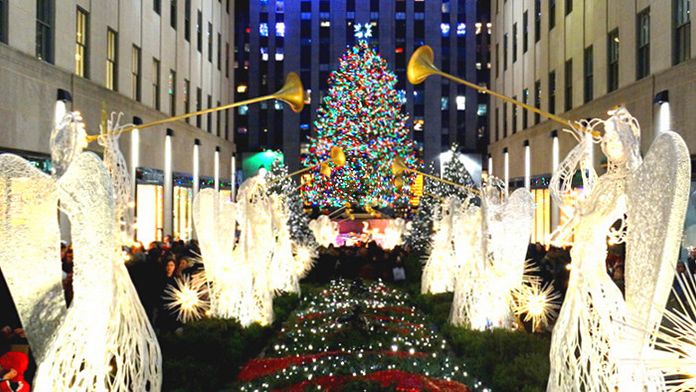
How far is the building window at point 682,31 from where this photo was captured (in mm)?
18609

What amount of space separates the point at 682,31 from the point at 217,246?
12471 mm

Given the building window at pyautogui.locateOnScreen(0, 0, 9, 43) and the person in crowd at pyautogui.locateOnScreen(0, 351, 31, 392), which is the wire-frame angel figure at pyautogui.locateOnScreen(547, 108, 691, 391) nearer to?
the person in crowd at pyautogui.locateOnScreen(0, 351, 31, 392)

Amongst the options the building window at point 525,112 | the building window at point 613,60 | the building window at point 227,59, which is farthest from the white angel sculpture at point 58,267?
the building window at point 227,59

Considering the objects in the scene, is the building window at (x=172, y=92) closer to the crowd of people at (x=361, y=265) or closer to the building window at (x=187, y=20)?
the building window at (x=187, y=20)

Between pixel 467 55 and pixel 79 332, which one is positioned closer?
pixel 79 332

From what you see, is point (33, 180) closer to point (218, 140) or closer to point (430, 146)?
point (218, 140)

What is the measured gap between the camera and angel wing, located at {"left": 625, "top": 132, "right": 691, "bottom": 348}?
474 cm

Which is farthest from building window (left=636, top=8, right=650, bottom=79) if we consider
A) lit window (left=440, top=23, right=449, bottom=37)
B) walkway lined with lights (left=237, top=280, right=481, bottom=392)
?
lit window (left=440, top=23, right=449, bottom=37)

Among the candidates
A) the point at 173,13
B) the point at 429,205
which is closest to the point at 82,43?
the point at 173,13

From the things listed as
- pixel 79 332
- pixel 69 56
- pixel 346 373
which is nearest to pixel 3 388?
pixel 79 332

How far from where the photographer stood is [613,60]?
24469 mm

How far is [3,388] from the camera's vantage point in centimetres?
661

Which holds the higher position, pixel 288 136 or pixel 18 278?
pixel 288 136

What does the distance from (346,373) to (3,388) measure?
406cm
